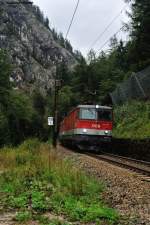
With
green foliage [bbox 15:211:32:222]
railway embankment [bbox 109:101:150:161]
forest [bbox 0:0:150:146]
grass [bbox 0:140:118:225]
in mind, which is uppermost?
forest [bbox 0:0:150:146]

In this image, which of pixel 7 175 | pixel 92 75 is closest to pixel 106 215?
pixel 7 175

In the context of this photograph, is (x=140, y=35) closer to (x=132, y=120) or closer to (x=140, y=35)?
(x=140, y=35)

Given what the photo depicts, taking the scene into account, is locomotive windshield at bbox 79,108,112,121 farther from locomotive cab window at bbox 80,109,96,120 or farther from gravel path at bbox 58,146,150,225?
gravel path at bbox 58,146,150,225

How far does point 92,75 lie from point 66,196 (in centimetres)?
9789

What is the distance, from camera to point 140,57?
2406 inches

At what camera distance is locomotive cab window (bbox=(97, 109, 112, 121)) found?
1436 inches

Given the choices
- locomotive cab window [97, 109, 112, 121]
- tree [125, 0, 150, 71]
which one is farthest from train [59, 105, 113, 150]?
tree [125, 0, 150, 71]

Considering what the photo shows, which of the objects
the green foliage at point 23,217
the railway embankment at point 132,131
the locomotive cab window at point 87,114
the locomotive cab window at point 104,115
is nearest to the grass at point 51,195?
the green foliage at point 23,217

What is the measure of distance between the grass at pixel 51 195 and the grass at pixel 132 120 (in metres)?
19.7

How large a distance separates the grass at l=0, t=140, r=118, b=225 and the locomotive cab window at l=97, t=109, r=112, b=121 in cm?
1941

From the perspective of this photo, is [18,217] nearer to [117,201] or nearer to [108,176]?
[117,201]

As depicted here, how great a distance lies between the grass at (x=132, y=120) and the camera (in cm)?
3708

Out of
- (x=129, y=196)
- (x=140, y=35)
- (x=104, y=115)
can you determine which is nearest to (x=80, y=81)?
(x=140, y=35)

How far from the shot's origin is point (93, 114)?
36500mm
